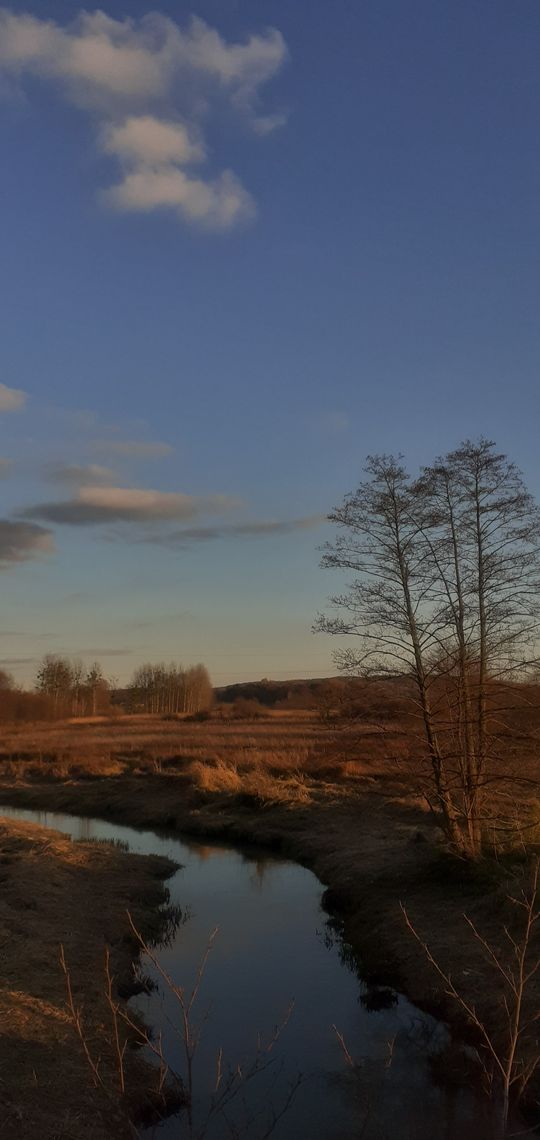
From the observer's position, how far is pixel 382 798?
29047mm

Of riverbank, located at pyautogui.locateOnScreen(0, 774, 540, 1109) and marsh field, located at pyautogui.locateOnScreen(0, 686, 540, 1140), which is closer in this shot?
marsh field, located at pyautogui.locateOnScreen(0, 686, 540, 1140)

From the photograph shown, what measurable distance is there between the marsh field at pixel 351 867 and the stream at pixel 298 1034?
1.05 ft

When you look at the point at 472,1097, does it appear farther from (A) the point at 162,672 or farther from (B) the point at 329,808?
(A) the point at 162,672

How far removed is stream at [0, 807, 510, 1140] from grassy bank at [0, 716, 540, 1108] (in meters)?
0.72

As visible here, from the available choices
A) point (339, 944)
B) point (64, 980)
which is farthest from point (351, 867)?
point (64, 980)

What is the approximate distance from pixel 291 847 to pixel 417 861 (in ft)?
25.4

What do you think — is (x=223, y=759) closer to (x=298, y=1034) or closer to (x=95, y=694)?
(x=298, y=1034)

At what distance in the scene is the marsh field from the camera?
33.2ft

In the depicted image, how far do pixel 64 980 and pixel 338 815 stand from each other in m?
16.7

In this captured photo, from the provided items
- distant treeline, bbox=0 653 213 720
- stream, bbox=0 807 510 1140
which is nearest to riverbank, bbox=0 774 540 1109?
stream, bbox=0 807 510 1140

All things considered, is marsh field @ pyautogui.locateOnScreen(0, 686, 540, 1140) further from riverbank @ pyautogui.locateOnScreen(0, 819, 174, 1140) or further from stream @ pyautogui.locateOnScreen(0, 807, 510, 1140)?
stream @ pyautogui.locateOnScreen(0, 807, 510, 1140)

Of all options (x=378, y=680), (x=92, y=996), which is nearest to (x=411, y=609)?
(x=378, y=680)

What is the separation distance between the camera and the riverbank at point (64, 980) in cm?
817

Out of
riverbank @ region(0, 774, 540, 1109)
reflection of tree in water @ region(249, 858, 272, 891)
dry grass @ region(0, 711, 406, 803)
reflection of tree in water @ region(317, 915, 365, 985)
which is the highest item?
dry grass @ region(0, 711, 406, 803)
